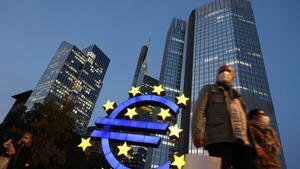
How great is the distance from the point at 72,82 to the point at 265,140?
17331cm

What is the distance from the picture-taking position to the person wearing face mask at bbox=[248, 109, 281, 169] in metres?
4.10

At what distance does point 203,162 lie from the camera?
326 centimetres

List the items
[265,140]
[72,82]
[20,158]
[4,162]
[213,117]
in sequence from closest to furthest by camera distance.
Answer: [213,117] → [265,140] → [4,162] → [20,158] → [72,82]

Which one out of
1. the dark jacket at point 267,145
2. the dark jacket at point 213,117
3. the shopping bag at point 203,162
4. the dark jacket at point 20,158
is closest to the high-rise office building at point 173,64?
the dark jacket at point 20,158

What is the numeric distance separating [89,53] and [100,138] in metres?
192

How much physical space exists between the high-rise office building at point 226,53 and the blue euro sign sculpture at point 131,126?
276ft

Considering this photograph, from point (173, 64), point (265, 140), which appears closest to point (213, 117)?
point (265, 140)

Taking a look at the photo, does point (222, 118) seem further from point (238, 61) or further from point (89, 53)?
point (89, 53)

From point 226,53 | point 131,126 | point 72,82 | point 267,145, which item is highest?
point 72,82

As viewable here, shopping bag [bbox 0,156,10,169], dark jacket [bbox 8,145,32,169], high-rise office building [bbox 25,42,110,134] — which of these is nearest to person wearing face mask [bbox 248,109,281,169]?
shopping bag [bbox 0,156,10,169]

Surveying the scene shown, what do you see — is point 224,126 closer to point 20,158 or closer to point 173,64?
point 20,158

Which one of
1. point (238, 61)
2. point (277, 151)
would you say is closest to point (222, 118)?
point (277, 151)

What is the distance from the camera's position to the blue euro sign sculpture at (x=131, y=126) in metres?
13.5

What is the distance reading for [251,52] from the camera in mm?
111312
